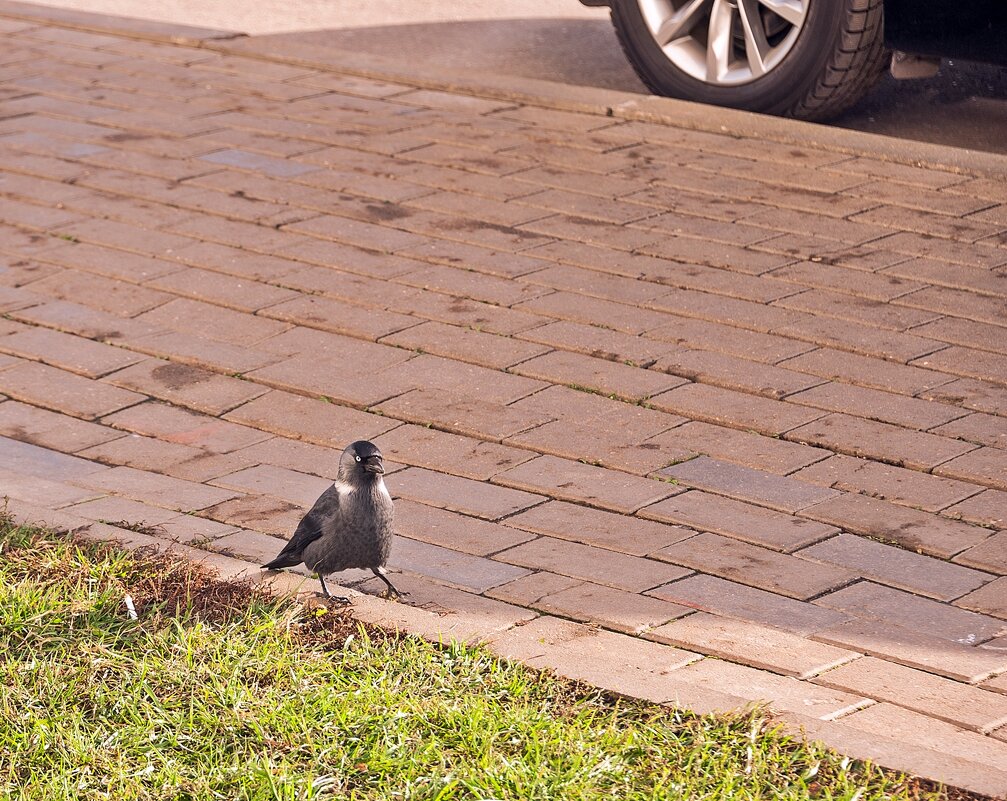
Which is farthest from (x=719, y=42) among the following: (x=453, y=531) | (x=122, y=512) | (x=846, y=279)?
(x=122, y=512)

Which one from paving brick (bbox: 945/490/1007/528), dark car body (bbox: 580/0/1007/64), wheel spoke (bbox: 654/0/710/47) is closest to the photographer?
paving brick (bbox: 945/490/1007/528)

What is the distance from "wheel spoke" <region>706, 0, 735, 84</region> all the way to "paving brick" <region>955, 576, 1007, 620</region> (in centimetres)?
431

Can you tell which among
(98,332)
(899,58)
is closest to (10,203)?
(98,332)

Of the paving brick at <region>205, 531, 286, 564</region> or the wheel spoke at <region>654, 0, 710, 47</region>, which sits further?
the wheel spoke at <region>654, 0, 710, 47</region>

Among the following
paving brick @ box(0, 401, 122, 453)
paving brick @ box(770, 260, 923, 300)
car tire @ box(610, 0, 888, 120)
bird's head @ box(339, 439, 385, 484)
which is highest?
car tire @ box(610, 0, 888, 120)

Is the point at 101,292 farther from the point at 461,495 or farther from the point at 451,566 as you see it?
the point at 451,566

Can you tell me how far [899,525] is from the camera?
435 cm

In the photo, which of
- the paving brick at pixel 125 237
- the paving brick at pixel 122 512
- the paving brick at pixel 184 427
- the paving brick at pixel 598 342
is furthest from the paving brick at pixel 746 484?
the paving brick at pixel 125 237

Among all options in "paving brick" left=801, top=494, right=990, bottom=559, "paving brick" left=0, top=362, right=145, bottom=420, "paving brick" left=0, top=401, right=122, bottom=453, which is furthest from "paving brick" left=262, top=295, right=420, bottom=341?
"paving brick" left=801, top=494, right=990, bottom=559

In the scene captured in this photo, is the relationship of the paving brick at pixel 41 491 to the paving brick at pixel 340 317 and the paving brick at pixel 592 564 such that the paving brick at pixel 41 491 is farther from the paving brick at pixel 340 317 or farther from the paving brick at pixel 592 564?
the paving brick at pixel 340 317

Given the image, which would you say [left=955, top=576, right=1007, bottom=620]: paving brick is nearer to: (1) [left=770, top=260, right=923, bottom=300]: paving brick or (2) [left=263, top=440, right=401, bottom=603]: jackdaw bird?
(2) [left=263, top=440, right=401, bottom=603]: jackdaw bird

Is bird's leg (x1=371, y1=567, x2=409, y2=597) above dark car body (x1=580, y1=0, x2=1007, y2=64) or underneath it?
underneath

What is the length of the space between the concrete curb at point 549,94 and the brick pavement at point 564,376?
69mm

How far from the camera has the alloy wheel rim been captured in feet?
25.0
